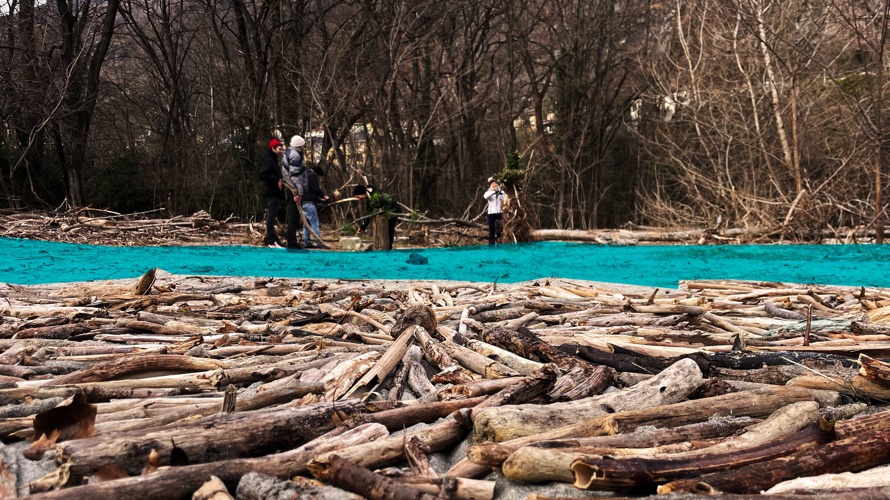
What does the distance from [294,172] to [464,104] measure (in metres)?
10.2

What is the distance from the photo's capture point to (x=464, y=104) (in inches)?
961

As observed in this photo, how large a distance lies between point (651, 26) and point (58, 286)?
2297 centimetres

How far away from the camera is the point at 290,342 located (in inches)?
180

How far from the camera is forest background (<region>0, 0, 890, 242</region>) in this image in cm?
1844

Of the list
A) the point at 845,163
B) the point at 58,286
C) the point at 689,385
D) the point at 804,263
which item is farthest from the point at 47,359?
the point at 845,163

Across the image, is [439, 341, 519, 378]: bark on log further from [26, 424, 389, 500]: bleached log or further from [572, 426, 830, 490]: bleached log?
[572, 426, 830, 490]: bleached log

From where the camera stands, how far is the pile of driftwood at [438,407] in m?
2.12

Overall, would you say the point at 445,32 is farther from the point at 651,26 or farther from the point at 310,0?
the point at 651,26

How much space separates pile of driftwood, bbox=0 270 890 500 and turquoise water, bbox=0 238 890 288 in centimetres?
461

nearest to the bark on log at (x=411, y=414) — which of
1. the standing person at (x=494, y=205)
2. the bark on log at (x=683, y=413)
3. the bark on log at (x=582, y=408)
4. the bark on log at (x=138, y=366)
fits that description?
the bark on log at (x=582, y=408)

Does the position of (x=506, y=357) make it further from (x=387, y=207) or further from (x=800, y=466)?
(x=387, y=207)

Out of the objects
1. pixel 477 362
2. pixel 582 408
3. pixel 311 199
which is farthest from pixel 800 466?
pixel 311 199

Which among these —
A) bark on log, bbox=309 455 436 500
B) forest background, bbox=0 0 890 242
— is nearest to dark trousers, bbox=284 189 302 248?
forest background, bbox=0 0 890 242

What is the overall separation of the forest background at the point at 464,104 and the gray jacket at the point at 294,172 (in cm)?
411
